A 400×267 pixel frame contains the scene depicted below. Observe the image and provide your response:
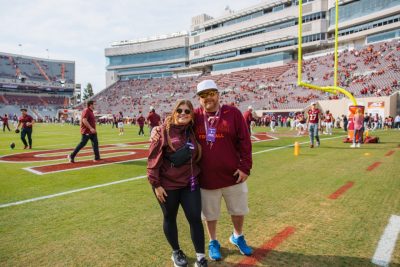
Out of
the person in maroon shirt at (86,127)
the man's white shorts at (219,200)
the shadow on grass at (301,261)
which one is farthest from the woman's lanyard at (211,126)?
the person in maroon shirt at (86,127)

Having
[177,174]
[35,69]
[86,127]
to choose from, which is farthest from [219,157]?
[35,69]

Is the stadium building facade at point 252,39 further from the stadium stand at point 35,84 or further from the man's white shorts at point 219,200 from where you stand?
the man's white shorts at point 219,200

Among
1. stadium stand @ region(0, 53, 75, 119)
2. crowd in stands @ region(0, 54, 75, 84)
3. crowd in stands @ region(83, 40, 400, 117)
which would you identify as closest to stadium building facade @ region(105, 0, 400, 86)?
crowd in stands @ region(83, 40, 400, 117)

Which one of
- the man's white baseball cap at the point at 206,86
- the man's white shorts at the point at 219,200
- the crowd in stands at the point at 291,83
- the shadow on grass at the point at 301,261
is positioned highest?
the crowd in stands at the point at 291,83

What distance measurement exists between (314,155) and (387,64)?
2971 cm

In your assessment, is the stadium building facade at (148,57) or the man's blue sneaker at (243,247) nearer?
the man's blue sneaker at (243,247)

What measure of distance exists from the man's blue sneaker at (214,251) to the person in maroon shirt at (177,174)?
0.22 m

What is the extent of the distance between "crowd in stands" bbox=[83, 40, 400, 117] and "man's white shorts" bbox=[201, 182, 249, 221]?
2887cm

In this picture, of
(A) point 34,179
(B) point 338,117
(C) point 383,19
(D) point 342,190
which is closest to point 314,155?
(D) point 342,190

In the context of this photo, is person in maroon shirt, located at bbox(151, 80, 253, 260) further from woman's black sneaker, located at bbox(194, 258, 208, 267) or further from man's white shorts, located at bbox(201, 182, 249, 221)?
woman's black sneaker, located at bbox(194, 258, 208, 267)

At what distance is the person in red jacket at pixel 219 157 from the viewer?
2934 mm

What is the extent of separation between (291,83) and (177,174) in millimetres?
39546

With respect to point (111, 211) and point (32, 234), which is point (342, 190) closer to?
point (111, 211)

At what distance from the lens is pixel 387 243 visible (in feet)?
10.5
